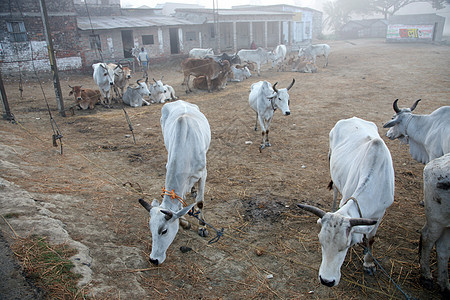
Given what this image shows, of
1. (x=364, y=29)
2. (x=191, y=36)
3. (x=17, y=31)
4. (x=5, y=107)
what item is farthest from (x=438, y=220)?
(x=364, y=29)

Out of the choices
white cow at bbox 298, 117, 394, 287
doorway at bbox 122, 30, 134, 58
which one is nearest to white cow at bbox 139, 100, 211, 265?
white cow at bbox 298, 117, 394, 287

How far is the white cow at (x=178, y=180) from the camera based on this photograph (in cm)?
372

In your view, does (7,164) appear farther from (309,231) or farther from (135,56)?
(135,56)

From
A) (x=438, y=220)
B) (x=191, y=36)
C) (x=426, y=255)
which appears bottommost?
(x=426, y=255)

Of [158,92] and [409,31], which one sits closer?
[158,92]

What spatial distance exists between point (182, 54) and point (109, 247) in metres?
23.4

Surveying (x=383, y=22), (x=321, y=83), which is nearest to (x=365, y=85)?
(x=321, y=83)

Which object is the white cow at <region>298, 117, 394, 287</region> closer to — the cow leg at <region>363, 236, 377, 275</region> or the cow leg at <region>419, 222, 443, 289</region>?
the cow leg at <region>363, 236, 377, 275</region>

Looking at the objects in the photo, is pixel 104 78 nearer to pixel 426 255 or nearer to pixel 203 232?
pixel 203 232

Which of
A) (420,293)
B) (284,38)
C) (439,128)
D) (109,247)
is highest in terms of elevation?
(284,38)

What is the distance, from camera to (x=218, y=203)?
557 centimetres

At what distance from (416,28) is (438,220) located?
36.7m

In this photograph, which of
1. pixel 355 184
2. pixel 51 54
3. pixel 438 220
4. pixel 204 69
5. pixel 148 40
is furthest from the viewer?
pixel 148 40

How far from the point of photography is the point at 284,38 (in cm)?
3412
